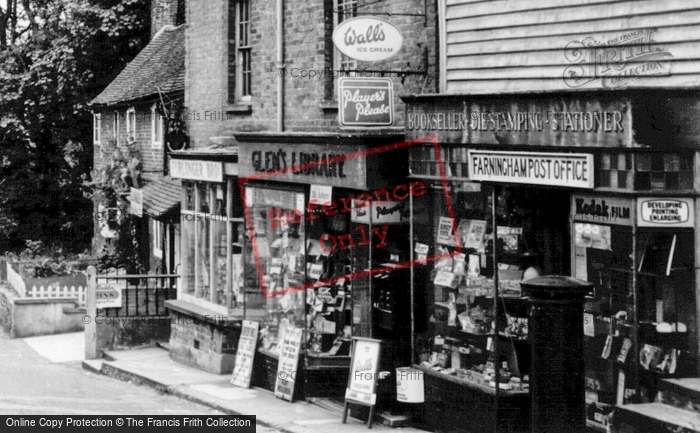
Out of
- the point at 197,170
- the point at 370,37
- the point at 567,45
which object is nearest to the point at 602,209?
the point at 567,45

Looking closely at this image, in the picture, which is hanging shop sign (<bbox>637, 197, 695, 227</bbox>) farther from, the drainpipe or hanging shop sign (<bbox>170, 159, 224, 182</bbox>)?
hanging shop sign (<bbox>170, 159, 224, 182</bbox>)

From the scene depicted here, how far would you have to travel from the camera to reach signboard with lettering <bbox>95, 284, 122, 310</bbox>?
18125mm

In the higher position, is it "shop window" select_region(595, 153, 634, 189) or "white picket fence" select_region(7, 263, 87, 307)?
"shop window" select_region(595, 153, 634, 189)

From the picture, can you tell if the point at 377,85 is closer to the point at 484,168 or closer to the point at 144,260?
the point at 484,168

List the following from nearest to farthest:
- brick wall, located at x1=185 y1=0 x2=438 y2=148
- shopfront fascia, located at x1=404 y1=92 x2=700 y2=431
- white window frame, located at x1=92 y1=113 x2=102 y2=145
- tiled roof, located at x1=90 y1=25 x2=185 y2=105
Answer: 1. shopfront fascia, located at x1=404 y1=92 x2=700 y2=431
2. brick wall, located at x1=185 y1=0 x2=438 y2=148
3. tiled roof, located at x1=90 y1=25 x2=185 y2=105
4. white window frame, located at x1=92 y1=113 x2=102 y2=145

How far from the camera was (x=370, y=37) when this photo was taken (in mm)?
11414

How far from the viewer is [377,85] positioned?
39.2 ft

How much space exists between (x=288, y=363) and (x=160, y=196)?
7.76m

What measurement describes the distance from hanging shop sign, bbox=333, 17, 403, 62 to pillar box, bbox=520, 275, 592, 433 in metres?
4.39

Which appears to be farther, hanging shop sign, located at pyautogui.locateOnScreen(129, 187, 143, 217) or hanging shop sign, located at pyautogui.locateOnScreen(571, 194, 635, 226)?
hanging shop sign, located at pyautogui.locateOnScreen(129, 187, 143, 217)

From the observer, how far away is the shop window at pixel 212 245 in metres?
15.7

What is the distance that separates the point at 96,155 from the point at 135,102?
6.45 m

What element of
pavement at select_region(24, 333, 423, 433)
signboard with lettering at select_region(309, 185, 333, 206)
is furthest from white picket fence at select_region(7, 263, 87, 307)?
signboard with lettering at select_region(309, 185, 333, 206)

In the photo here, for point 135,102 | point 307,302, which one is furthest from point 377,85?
point 135,102
